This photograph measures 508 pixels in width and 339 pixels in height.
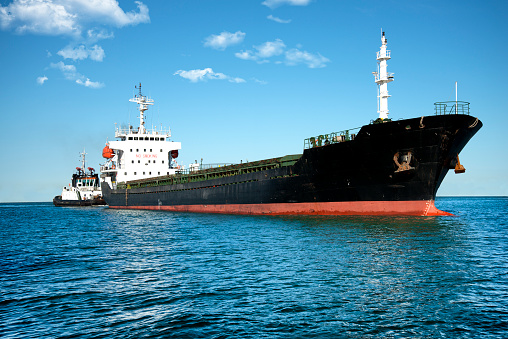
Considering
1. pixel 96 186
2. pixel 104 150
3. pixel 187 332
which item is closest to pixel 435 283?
pixel 187 332

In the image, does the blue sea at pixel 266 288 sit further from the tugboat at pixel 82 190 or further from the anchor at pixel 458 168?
the tugboat at pixel 82 190

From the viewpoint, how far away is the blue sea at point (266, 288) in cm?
696

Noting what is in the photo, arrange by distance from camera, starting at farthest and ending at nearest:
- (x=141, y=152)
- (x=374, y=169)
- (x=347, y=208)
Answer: (x=141, y=152), (x=347, y=208), (x=374, y=169)

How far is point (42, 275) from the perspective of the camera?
11.7 meters

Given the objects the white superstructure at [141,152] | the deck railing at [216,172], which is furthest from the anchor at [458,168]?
the white superstructure at [141,152]

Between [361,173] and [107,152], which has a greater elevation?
[107,152]

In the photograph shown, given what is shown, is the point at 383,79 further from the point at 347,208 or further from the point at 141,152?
the point at 141,152

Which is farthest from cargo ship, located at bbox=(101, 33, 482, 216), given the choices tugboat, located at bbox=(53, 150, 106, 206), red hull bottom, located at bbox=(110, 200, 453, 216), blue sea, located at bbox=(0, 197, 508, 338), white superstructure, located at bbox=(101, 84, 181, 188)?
tugboat, located at bbox=(53, 150, 106, 206)

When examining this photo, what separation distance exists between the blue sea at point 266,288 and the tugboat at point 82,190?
2307 inches

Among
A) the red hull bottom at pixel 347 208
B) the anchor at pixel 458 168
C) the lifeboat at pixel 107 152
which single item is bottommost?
the red hull bottom at pixel 347 208

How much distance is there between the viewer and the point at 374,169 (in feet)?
73.8

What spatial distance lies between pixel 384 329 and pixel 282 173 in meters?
21.2

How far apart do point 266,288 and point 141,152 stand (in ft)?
150

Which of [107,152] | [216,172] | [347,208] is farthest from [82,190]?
[347,208]
